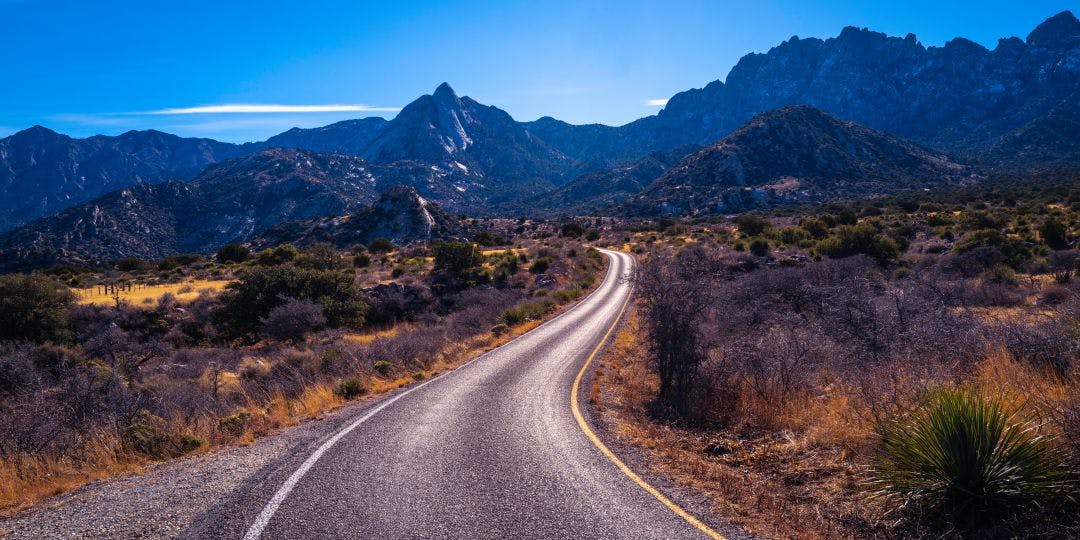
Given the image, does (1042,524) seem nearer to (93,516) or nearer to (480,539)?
(480,539)

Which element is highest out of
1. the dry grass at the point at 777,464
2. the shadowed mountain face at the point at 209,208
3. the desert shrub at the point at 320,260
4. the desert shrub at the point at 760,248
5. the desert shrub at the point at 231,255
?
the shadowed mountain face at the point at 209,208

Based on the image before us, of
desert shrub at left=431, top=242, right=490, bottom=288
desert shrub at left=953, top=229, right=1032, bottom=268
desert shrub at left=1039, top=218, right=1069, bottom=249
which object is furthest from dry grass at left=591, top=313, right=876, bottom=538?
desert shrub at left=1039, top=218, right=1069, bottom=249

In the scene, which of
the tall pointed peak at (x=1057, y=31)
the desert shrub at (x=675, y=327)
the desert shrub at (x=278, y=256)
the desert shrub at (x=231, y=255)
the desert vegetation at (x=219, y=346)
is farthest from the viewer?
the tall pointed peak at (x=1057, y=31)

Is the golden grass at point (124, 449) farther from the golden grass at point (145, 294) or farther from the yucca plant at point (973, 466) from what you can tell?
the golden grass at point (145, 294)

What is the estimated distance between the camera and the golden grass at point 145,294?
87.5 ft

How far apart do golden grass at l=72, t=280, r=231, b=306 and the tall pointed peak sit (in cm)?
28233

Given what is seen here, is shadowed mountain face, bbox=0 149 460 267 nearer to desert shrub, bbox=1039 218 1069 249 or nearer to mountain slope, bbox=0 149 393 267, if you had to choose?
A: mountain slope, bbox=0 149 393 267

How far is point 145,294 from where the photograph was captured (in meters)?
29.9

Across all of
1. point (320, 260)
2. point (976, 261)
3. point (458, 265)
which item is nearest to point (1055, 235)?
point (976, 261)

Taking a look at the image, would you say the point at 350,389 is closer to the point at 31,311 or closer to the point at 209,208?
the point at 31,311

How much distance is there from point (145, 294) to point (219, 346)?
11890mm

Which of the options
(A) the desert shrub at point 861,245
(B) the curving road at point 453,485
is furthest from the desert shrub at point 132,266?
(A) the desert shrub at point 861,245

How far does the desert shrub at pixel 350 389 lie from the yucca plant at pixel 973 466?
1009cm

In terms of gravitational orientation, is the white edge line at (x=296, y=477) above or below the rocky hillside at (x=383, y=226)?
below
